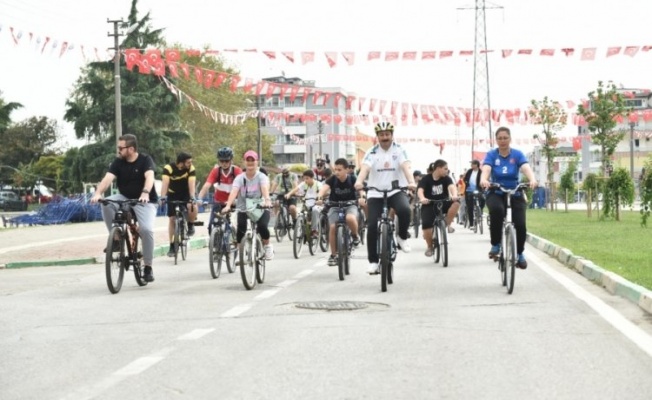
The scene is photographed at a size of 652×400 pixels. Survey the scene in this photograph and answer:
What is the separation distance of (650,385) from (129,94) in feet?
215

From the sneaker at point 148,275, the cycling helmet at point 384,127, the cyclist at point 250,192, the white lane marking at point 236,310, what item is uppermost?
the cycling helmet at point 384,127

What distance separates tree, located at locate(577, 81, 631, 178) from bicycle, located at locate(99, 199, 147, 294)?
1482 inches

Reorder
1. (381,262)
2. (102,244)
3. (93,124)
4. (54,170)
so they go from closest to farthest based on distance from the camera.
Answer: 1. (381,262)
2. (102,244)
3. (93,124)
4. (54,170)

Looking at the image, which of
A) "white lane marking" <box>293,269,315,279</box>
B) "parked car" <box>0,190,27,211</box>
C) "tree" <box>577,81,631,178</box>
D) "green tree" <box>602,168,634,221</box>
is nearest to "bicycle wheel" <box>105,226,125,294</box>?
"white lane marking" <box>293,269,315,279</box>

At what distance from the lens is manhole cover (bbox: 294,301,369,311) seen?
10.7m

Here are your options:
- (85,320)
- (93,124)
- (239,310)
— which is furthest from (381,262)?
(93,124)

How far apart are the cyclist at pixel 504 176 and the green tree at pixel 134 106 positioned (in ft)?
187

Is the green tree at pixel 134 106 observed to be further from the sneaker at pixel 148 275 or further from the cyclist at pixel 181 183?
the sneaker at pixel 148 275

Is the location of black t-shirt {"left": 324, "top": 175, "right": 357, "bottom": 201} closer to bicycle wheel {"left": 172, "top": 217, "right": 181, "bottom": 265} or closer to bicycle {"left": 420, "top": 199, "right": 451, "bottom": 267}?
bicycle {"left": 420, "top": 199, "right": 451, "bottom": 267}

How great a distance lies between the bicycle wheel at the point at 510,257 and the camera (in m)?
12.3

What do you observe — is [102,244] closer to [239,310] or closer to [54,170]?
[239,310]

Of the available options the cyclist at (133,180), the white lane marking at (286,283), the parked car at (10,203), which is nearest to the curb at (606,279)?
the white lane marking at (286,283)

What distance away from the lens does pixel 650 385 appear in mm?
6527

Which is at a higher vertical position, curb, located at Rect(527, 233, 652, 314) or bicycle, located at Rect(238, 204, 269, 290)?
bicycle, located at Rect(238, 204, 269, 290)
